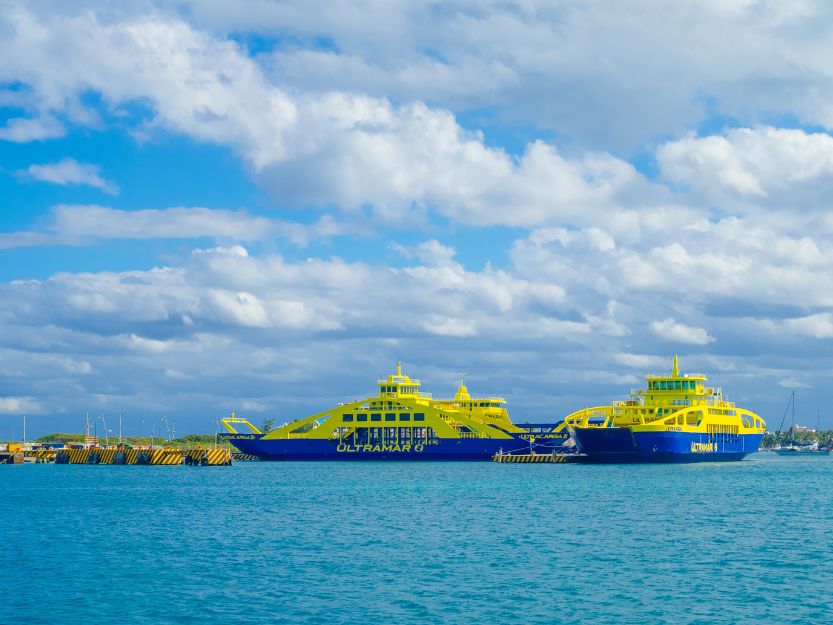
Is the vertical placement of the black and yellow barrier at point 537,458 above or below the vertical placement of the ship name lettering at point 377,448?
below

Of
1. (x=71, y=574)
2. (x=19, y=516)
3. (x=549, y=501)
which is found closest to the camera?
(x=71, y=574)

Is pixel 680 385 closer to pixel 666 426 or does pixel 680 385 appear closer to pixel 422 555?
pixel 666 426

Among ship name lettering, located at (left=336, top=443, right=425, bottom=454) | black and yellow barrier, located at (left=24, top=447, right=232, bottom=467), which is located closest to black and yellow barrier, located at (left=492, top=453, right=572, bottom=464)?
ship name lettering, located at (left=336, top=443, right=425, bottom=454)

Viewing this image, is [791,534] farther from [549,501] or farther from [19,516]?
[19,516]

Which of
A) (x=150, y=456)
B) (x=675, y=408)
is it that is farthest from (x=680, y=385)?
(x=150, y=456)

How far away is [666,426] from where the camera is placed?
112000 mm

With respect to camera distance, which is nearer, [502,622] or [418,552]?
[502,622]

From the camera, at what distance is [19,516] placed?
60250 millimetres

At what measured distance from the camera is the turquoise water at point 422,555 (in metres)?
31.8

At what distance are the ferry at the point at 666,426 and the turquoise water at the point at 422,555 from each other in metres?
33.0

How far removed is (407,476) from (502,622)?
68.3 m

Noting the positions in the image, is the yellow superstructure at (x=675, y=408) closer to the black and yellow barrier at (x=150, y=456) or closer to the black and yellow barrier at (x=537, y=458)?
the black and yellow barrier at (x=537, y=458)

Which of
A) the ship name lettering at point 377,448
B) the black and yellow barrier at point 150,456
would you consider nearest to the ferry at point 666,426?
the ship name lettering at point 377,448

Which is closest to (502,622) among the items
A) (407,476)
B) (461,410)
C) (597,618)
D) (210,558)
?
(597,618)
